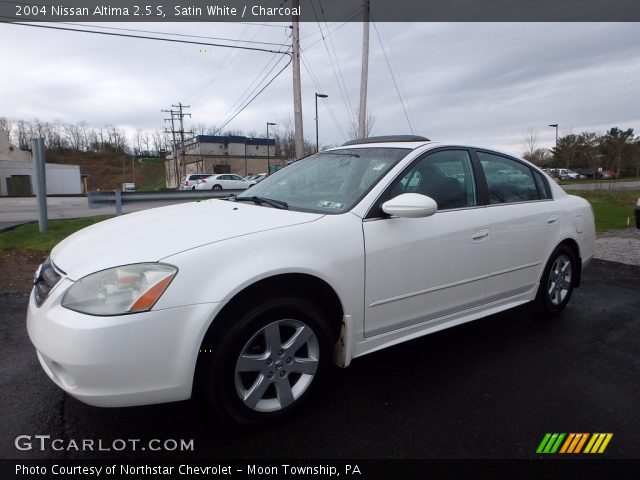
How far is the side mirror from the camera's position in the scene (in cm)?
256

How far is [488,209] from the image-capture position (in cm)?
334

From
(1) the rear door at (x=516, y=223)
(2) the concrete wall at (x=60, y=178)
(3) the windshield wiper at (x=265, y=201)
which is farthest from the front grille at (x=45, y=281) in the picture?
(2) the concrete wall at (x=60, y=178)

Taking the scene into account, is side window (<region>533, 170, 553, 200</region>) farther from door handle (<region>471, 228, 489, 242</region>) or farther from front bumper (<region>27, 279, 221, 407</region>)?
front bumper (<region>27, 279, 221, 407</region>)

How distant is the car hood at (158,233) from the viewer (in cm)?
215

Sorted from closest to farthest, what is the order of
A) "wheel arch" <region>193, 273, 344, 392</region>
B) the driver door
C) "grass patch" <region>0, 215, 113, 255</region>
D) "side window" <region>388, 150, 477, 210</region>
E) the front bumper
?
the front bumper → "wheel arch" <region>193, 273, 344, 392</region> → the driver door → "side window" <region>388, 150, 477, 210</region> → "grass patch" <region>0, 215, 113, 255</region>

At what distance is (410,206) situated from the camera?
256cm

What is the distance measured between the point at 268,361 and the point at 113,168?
10847 cm

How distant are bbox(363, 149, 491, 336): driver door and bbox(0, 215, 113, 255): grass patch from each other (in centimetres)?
670

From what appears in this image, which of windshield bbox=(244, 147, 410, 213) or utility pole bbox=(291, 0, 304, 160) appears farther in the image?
utility pole bbox=(291, 0, 304, 160)

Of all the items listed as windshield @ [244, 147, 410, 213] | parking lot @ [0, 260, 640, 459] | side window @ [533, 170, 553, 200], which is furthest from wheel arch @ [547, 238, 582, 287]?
windshield @ [244, 147, 410, 213]

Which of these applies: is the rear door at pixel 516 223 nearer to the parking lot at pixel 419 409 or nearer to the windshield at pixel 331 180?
the parking lot at pixel 419 409

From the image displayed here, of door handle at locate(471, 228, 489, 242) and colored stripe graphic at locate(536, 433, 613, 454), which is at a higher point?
door handle at locate(471, 228, 489, 242)

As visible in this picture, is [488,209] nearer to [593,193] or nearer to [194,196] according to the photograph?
[194,196]

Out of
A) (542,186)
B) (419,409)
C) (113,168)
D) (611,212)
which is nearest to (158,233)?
(419,409)
